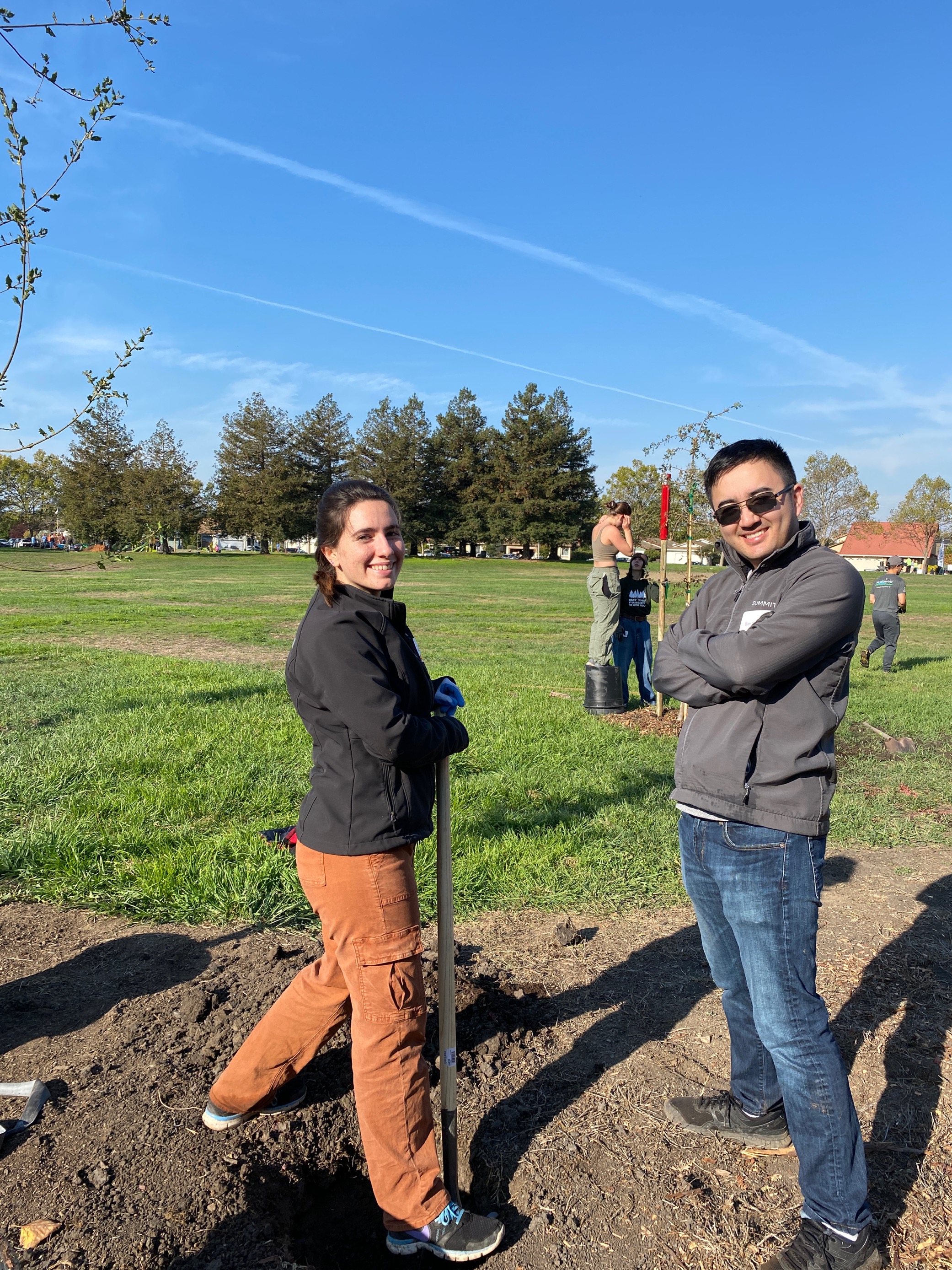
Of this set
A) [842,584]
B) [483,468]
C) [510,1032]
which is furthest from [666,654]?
[483,468]

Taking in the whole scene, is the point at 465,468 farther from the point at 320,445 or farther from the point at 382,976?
the point at 382,976

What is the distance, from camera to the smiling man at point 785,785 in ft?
7.16

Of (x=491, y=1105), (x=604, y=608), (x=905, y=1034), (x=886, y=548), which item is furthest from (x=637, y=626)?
(x=886, y=548)

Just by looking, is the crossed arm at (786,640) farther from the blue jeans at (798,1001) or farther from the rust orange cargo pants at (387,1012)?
the rust orange cargo pants at (387,1012)

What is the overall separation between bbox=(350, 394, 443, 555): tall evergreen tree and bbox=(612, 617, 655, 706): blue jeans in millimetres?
58240

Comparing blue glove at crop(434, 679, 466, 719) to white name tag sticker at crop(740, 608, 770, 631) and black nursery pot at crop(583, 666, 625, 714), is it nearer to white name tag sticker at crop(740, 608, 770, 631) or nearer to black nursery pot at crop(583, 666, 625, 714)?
white name tag sticker at crop(740, 608, 770, 631)

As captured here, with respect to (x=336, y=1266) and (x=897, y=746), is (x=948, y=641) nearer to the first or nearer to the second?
(x=897, y=746)

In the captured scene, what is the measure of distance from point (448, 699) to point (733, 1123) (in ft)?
5.54

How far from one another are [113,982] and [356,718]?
2.33 meters

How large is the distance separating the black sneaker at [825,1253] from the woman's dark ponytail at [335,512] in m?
2.09

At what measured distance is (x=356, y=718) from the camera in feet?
7.10

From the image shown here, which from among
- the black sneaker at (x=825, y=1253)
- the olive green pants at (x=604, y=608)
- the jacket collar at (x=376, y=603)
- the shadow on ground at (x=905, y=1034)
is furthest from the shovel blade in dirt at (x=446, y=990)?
the olive green pants at (x=604, y=608)

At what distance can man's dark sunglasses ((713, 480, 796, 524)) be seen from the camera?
7.53 feet

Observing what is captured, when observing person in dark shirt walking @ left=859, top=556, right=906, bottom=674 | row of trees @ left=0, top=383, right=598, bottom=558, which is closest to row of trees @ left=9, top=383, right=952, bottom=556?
row of trees @ left=0, top=383, right=598, bottom=558
